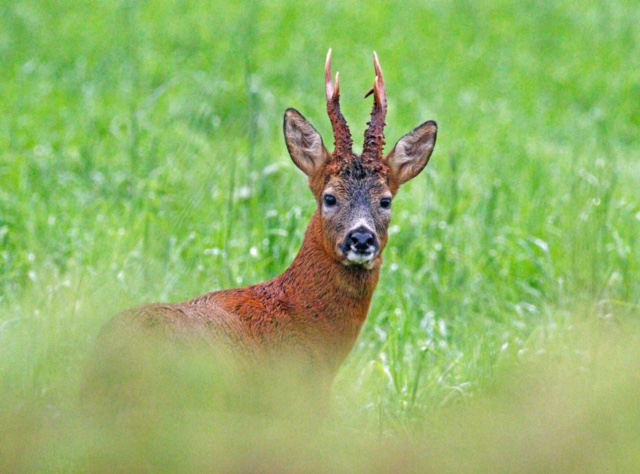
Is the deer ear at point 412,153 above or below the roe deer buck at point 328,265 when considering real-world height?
above

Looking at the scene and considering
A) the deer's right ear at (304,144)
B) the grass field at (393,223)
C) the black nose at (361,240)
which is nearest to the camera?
the grass field at (393,223)

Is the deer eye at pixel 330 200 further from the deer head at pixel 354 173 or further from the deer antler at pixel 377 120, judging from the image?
the deer antler at pixel 377 120

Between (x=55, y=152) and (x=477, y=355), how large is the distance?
374 centimetres

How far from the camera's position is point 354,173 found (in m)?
4.91

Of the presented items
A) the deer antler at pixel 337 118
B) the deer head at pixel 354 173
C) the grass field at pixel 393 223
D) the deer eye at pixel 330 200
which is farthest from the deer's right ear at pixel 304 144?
the grass field at pixel 393 223

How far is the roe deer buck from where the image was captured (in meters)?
4.53

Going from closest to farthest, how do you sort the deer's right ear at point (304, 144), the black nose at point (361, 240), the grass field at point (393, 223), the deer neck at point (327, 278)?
the grass field at point (393, 223), the black nose at point (361, 240), the deer neck at point (327, 278), the deer's right ear at point (304, 144)

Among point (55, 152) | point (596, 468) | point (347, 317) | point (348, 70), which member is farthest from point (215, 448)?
point (348, 70)

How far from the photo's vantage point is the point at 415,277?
667cm

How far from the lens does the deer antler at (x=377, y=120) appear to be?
479cm

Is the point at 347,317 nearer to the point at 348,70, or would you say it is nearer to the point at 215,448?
the point at 215,448

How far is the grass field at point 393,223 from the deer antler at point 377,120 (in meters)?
0.90

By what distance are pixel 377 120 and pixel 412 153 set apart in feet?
1.43

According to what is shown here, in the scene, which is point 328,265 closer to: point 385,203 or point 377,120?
point 385,203
